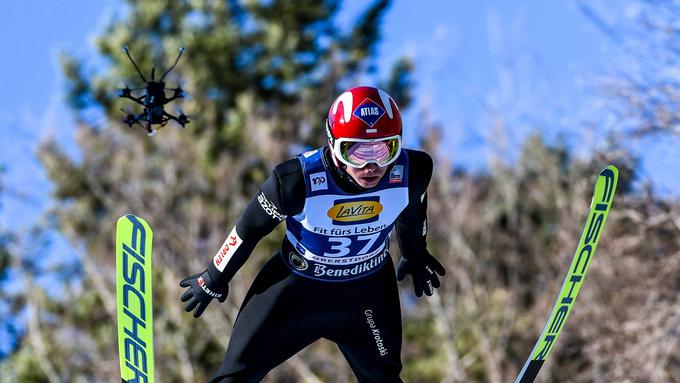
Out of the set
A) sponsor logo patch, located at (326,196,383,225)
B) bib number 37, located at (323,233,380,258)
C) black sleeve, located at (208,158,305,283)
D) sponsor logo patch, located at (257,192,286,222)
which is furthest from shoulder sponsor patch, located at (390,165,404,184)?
sponsor logo patch, located at (257,192,286,222)

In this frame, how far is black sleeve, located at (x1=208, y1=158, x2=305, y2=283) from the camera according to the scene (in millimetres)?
6207

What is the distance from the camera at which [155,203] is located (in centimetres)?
2353

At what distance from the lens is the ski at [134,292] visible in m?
6.45

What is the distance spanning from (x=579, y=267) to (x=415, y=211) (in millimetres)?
1299

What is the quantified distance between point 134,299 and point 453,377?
54.9 ft

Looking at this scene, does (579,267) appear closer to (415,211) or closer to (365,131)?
(415,211)

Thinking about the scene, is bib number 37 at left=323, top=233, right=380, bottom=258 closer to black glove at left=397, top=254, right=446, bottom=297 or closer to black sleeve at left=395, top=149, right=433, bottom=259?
black sleeve at left=395, top=149, right=433, bottom=259

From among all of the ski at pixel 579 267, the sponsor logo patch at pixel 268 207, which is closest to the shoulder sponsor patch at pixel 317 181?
the sponsor logo patch at pixel 268 207

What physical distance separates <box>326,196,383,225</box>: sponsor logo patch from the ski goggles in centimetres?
25

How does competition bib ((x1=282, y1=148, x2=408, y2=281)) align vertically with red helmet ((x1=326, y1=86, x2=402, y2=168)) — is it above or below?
below

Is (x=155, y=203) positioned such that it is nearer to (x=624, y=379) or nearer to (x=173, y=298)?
(x=173, y=298)

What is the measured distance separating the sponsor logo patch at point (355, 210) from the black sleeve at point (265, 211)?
195mm

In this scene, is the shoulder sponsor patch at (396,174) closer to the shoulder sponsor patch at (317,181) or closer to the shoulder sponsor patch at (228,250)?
the shoulder sponsor patch at (317,181)

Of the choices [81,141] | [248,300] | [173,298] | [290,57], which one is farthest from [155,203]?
[248,300]
